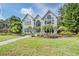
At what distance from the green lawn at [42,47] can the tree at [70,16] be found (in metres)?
0.16

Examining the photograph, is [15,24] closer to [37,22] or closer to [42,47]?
[37,22]

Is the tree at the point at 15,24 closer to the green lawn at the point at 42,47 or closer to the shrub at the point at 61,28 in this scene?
the green lawn at the point at 42,47

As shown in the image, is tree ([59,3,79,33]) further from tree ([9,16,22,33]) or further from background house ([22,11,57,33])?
tree ([9,16,22,33])

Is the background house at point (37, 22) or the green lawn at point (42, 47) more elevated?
the background house at point (37, 22)

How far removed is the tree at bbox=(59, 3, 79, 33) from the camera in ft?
9.25

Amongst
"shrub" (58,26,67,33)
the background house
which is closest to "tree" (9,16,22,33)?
the background house

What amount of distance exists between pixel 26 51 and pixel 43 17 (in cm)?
47

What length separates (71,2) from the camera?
2.82 meters

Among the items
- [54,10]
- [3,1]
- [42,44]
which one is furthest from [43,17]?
[3,1]

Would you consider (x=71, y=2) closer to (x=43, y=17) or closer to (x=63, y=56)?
(x=43, y=17)

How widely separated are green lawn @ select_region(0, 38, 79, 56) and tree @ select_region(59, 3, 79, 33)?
0.54 ft

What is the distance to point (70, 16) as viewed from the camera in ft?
9.36

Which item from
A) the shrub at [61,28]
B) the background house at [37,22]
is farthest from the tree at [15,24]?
the shrub at [61,28]

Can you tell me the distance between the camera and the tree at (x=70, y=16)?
111 inches
